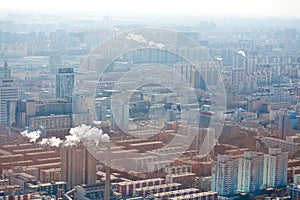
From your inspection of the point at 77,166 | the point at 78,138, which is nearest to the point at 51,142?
the point at 78,138

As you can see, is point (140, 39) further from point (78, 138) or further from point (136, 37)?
point (78, 138)

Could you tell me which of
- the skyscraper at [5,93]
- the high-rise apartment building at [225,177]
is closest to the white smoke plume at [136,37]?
the skyscraper at [5,93]

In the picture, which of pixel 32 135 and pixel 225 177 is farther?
pixel 32 135

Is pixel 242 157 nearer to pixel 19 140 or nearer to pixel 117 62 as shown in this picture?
pixel 19 140

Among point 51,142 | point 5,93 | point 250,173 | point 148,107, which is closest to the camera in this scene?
point 250,173

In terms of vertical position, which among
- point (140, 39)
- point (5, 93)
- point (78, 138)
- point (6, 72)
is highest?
point (140, 39)

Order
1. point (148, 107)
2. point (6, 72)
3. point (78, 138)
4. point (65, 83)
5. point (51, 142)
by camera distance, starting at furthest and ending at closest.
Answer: point (6, 72) < point (65, 83) < point (148, 107) < point (51, 142) < point (78, 138)

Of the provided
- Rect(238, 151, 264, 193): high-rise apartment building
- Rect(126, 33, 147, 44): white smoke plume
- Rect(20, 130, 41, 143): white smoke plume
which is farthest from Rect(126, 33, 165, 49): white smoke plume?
Rect(238, 151, 264, 193): high-rise apartment building

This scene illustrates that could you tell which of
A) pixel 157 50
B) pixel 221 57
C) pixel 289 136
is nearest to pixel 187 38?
pixel 221 57

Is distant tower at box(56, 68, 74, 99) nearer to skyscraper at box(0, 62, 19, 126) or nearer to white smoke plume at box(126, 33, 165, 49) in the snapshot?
skyscraper at box(0, 62, 19, 126)
